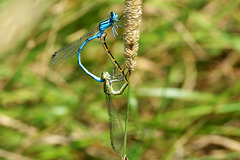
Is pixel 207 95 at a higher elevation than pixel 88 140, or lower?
higher

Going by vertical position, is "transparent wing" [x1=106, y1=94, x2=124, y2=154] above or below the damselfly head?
below

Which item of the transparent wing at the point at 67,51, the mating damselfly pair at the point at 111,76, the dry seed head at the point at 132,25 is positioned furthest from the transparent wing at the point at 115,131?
the dry seed head at the point at 132,25

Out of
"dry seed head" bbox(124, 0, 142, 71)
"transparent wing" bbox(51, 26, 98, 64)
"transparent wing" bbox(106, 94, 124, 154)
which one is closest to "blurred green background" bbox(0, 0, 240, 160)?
"transparent wing" bbox(51, 26, 98, 64)

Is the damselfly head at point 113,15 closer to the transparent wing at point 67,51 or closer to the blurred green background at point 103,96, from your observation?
the transparent wing at point 67,51

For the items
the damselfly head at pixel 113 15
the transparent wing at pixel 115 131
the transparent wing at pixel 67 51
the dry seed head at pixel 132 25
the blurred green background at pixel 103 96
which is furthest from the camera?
the blurred green background at pixel 103 96

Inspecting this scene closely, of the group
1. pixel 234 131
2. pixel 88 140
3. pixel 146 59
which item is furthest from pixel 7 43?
pixel 146 59

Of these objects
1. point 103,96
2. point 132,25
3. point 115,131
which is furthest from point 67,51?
point 132,25

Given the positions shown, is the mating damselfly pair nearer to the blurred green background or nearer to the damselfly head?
the damselfly head

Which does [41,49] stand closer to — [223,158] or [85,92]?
[85,92]
